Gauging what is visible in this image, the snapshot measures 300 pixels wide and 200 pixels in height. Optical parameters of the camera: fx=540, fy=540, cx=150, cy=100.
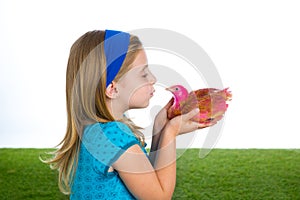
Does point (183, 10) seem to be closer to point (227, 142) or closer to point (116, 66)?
point (227, 142)

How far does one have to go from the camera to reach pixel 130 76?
116 centimetres

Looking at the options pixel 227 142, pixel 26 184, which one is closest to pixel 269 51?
pixel 227 142

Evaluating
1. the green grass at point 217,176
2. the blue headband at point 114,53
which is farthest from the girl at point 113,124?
the green grass at point 217,176

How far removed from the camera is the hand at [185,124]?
1208 mm

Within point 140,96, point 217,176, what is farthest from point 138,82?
point 217,176

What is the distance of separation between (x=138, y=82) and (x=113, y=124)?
107 mm

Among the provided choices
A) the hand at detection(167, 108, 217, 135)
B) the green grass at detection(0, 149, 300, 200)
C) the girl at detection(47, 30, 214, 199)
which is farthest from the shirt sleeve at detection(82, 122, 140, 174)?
the green grass at detection(0, 149, 300, 200)

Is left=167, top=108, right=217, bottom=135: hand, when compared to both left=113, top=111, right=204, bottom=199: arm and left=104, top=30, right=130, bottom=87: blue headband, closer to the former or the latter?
left=113, top=111, right=204, bottom=199: arm

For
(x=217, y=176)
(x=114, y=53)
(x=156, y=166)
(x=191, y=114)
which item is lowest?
(x=217, y=176)

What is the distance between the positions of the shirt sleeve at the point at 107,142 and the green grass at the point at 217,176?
5.15 feet

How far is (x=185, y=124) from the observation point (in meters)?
1.21

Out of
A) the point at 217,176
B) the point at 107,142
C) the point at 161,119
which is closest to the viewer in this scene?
the point at 107,142

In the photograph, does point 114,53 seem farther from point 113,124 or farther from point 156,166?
point 156,166

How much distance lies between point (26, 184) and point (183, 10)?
192 cm
